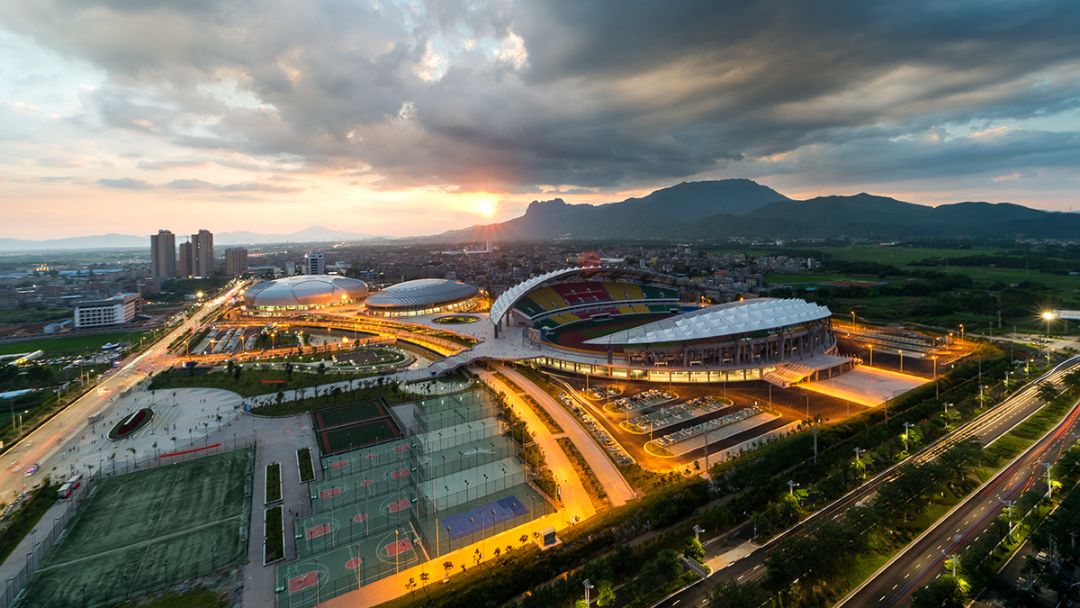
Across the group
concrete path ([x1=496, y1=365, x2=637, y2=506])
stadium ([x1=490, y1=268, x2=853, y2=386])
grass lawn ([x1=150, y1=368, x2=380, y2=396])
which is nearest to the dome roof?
grass lawn ([x1=150, y1=368, x2=380, y2=396])

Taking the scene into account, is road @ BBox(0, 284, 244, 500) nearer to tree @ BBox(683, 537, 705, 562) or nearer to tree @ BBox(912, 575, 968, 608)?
tree @ BBox(683, 537, 705, 562)

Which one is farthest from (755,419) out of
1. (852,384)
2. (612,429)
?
(852,384)

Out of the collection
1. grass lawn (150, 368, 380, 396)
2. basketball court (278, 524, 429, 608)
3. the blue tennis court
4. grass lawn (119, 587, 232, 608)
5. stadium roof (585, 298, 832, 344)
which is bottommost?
grass lawn (119, 587, 232, 608)

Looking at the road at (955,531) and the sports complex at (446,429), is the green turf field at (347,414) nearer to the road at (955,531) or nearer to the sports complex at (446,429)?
the sports complex at (446,429)

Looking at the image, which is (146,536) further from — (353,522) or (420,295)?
(420,295)

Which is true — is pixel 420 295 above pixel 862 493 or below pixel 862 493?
above

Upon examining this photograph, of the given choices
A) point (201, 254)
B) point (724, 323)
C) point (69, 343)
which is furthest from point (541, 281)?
point (201, 254)
